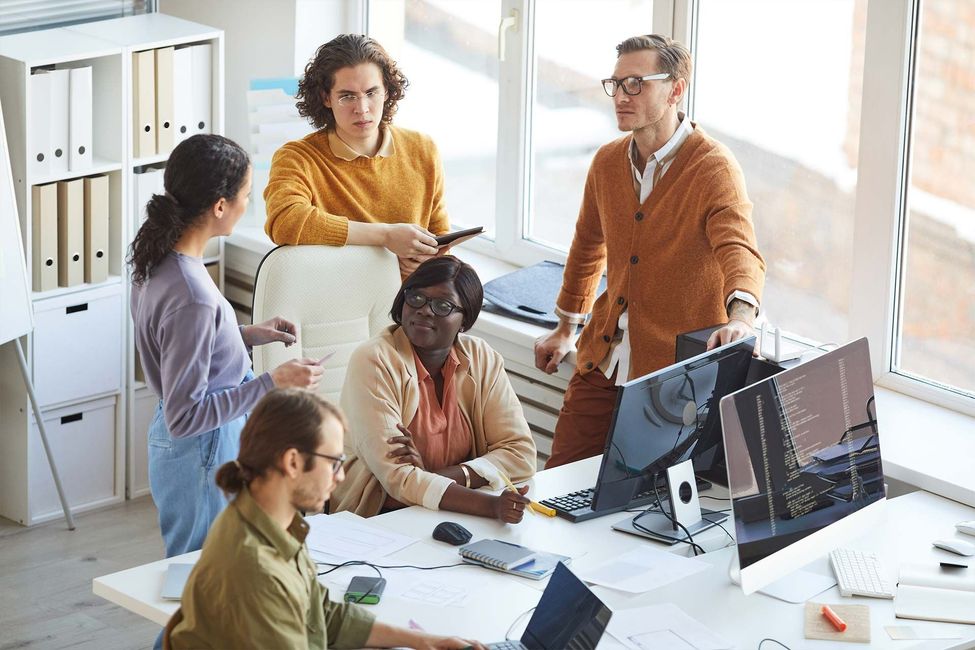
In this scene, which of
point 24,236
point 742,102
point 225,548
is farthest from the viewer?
point 24,236

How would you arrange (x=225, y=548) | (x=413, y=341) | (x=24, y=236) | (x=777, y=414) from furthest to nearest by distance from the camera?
(x=24, y=236), (x=413, y=341), (x=777, y=414), (x=225, y=548)

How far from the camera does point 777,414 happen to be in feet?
7.84

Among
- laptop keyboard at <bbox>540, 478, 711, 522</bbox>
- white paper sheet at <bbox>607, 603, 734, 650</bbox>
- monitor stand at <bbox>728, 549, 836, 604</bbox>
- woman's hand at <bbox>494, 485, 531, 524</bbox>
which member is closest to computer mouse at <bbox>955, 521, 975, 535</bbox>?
monitor stand at <bbox>728, 549, 836, 604</bbox>

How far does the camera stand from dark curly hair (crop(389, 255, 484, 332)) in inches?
116

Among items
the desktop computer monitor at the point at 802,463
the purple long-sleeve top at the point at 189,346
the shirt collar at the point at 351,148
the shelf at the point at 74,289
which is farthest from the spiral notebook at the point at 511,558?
the shelf at the point at 74,289

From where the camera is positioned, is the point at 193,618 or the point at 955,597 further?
the point at 955,597

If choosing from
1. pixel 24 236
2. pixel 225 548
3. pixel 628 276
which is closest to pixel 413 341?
pixel 628 276

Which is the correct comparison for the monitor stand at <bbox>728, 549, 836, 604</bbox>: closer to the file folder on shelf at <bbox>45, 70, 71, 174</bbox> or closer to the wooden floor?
the wooden floor

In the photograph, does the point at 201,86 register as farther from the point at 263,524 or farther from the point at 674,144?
the point at 263,524

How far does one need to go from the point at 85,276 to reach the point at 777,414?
2.75m

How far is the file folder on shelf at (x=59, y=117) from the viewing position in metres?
4.15

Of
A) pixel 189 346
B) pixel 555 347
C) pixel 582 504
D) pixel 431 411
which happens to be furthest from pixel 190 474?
pixel 555 347

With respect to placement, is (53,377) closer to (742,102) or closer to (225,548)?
(742,102)

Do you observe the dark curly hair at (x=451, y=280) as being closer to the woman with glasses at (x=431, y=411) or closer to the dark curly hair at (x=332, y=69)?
the woman with glasses at (x=431, y=411)
